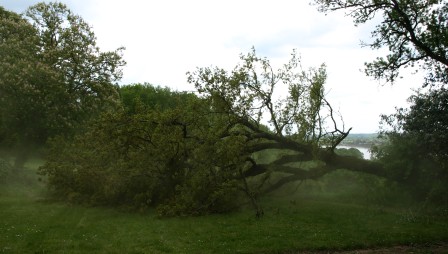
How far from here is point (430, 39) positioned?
15.5 meters

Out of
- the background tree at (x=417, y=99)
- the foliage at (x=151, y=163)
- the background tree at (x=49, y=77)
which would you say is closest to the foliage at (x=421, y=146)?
the background tree at (x=417, y=99)

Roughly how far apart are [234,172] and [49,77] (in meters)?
14.8

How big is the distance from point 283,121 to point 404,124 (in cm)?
583

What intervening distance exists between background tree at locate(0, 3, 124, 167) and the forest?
0.46 ft

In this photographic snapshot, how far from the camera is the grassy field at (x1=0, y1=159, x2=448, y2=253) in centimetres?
1191

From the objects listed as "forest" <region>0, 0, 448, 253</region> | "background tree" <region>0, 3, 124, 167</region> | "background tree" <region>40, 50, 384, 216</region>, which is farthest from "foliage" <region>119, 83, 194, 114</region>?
"background tree" <region>40, 50, 384, 216</region>

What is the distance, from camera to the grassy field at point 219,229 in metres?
11.9

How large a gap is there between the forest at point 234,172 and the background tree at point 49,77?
0.46ft

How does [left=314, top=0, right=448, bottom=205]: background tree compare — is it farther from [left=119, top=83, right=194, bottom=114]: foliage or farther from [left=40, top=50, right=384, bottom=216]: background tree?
[left=119, top=83, right=194, bottom=114]: foliage

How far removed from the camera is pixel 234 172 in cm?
1938

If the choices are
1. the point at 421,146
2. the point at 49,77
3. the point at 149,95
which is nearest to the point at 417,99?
the point at 421,146

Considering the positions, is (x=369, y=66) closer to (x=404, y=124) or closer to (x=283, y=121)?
(x=404, y=124)

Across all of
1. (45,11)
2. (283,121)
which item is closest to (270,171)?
(283,121)

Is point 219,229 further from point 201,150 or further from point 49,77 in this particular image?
point 49,77
